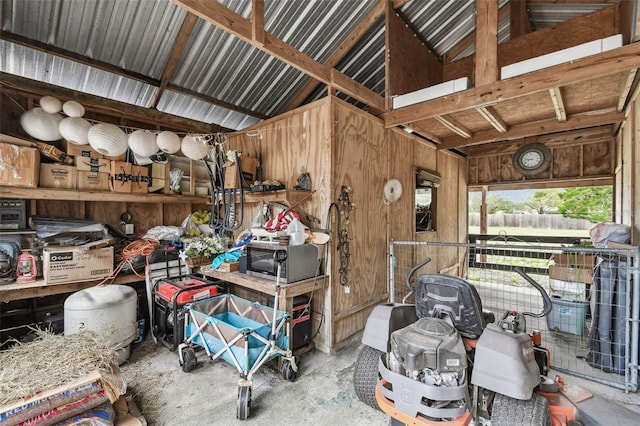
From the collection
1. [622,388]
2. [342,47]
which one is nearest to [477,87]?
[342,47]

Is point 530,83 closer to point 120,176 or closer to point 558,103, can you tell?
point 558,103

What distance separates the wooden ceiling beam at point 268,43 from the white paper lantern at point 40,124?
225cm

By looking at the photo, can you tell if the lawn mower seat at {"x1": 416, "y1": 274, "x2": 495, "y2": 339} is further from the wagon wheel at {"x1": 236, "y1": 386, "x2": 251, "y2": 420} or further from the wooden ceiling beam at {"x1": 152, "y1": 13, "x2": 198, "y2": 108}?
the wooden ceiling beam at {"x1": 152, "y1": 13, "x2": 198, "y2": 108}

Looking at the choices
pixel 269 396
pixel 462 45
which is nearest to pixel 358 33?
pixel 462 45

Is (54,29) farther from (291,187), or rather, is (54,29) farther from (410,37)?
(410,37)

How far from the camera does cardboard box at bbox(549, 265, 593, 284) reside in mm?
3504

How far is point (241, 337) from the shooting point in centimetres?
219

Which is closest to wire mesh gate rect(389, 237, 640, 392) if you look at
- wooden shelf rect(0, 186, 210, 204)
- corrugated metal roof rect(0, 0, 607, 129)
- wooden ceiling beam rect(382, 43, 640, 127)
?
wooden ceiling beam rect(382, 43, 640, 127)

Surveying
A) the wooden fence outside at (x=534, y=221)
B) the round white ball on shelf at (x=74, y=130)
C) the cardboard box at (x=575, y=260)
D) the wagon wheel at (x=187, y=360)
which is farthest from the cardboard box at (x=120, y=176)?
the wooden fence outside at (x=534, y=221)

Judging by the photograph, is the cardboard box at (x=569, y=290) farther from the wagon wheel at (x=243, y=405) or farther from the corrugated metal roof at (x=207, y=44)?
the wagon wheel at (x=243, y=405)

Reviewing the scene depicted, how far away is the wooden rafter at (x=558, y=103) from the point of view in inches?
113

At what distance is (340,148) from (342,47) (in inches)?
72.3

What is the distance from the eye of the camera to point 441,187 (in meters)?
Answer: 5.54

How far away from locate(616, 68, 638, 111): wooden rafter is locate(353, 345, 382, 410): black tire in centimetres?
348
